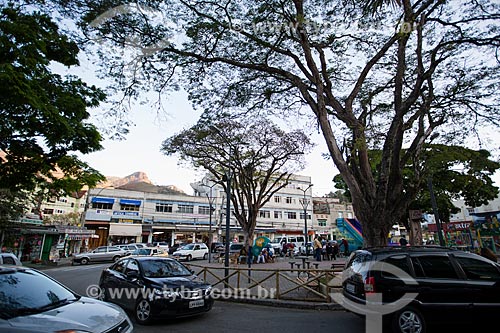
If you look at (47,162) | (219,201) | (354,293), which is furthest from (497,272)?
(219,201)

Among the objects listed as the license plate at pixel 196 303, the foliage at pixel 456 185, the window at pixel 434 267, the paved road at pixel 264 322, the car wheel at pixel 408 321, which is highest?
the foliage at pixel 456 185

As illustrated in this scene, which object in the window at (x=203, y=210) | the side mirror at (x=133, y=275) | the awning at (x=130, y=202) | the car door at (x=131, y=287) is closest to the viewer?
the car door at (x=131, y=287)

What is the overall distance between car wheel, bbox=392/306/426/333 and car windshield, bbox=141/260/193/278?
16.1 ft

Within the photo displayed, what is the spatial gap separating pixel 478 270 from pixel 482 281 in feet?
0.64

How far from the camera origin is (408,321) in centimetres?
491

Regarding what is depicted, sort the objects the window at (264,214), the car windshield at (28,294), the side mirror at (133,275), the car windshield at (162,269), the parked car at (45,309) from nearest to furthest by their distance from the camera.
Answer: the parked car at (45,309)
the car windshield at (28,294)
the side mirror at (133,275)
the car windshield at (162,269)
the window at (264,214)

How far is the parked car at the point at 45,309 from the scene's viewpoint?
10.4 feet

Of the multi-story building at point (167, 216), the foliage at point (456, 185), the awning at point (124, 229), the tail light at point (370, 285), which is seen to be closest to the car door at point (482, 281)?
the tail light at point (370, 285)

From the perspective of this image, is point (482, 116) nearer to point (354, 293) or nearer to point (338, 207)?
point (354, 293)

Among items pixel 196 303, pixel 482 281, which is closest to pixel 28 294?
pixel 196 303

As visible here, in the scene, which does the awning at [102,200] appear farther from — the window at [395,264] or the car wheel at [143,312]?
the window at [395,264]

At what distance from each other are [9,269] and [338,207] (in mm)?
61025

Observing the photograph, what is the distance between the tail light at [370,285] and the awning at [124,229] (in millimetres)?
37468

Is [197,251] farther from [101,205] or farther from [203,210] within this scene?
[203,210]
